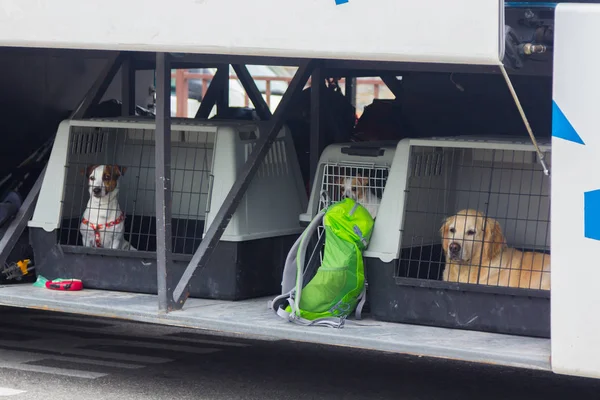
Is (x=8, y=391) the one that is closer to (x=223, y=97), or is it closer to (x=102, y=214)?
(x=102, y=214)

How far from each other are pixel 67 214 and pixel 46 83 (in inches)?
48.2

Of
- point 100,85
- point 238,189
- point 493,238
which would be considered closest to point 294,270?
point 238,189

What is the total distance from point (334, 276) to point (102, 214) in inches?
70.9

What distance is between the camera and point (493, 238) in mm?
5883

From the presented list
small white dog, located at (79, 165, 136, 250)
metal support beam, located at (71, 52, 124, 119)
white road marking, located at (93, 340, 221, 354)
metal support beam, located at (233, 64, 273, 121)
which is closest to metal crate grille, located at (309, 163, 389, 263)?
small white dog, located at (79, 165, 136, 250)

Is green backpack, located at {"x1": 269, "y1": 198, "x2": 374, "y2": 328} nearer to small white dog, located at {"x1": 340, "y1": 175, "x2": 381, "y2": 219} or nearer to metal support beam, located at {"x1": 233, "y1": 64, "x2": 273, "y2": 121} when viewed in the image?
small white dog, located at {"x1": 340, "y1": 175, "x2": 381, "y2": 219}

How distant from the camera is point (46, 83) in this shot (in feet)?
25.4

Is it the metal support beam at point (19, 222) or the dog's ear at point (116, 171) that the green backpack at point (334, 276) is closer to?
the dog's ear at point (116, 171)

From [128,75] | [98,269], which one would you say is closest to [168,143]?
[98,269]

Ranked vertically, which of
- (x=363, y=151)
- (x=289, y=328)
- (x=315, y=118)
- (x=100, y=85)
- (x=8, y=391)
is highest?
(x=100, y=85)

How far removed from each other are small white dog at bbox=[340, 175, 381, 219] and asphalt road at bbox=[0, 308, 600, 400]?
102cm

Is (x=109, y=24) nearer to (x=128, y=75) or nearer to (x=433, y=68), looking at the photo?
(x=433, y=68)

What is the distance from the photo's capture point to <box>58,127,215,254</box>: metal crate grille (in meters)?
6.90

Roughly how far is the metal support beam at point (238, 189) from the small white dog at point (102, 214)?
98 centimetres
